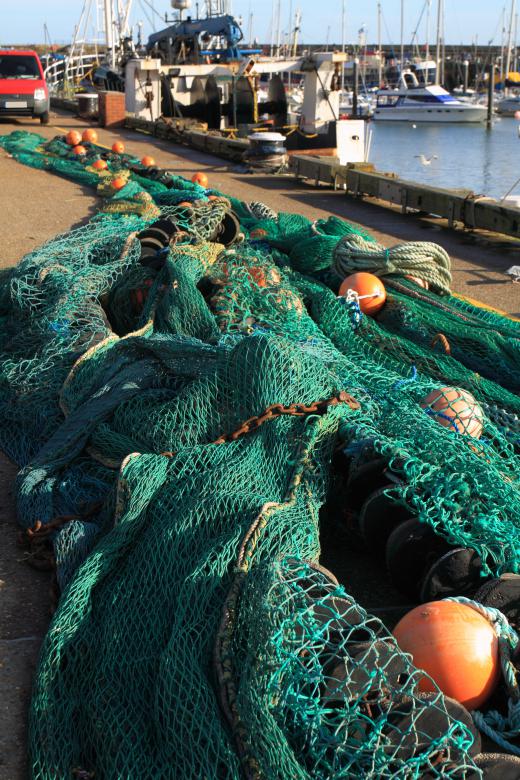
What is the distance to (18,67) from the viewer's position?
80.3 ft

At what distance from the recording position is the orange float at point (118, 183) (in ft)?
39.2

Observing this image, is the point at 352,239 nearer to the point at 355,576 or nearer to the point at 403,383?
the point at 403,383

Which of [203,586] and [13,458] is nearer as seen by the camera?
[203,586]

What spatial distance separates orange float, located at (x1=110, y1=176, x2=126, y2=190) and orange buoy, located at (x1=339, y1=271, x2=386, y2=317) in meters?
6.42

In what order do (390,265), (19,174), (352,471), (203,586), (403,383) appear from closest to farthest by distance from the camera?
(203,586) < (352,471) < (403,383) < (390,265) < (19,174)

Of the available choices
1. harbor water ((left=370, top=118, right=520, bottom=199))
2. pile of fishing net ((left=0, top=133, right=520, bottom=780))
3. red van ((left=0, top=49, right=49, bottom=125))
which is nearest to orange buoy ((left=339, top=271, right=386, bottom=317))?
pile of fishing net ((left=0, top=133, right=520, bottom=780))

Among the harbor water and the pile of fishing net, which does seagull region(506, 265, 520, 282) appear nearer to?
the pile of fishing net

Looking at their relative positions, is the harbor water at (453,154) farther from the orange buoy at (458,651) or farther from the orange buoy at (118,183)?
the orange buoy at (458,651)

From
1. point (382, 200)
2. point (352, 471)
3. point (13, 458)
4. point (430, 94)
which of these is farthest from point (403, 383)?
point (430, 94)

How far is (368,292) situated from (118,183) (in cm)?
672

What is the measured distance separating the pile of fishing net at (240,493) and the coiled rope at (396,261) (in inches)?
0.9

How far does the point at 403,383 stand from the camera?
4621 millimetres

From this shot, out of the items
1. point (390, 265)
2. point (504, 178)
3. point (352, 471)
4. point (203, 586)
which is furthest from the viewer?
point (504, 178)

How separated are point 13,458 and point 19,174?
1129 cm
